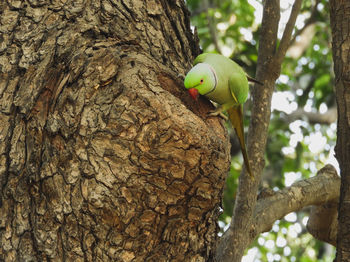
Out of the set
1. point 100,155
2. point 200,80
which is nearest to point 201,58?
point 200,80

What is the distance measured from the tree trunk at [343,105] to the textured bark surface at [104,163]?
68 centimetres

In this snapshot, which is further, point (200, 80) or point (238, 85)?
point (238, 85)

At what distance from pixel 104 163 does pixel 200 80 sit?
618mm

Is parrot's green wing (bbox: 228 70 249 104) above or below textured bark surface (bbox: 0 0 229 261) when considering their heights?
above

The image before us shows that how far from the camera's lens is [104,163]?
5.21 ft

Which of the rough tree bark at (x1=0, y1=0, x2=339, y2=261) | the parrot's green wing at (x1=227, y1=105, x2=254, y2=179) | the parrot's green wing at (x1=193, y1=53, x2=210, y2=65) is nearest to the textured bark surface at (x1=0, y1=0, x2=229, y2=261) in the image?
the rough tree bark at (x1=0, y1=0, x2=339, y2=261)

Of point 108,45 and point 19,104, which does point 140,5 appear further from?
point 19,104

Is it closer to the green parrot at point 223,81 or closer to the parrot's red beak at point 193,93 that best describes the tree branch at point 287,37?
the green parrot at point 223,81

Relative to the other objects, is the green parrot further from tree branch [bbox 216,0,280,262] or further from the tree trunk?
the tree trunk

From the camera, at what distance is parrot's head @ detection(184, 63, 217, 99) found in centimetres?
189

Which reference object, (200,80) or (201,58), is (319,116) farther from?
(200,80)

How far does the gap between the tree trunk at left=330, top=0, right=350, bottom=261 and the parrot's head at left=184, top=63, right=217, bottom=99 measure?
631 mm

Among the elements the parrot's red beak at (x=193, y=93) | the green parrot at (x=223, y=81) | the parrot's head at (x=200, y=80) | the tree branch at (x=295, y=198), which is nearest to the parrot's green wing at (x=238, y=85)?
the green parrot at (x=223, y=81)

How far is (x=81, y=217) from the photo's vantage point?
1562mm
